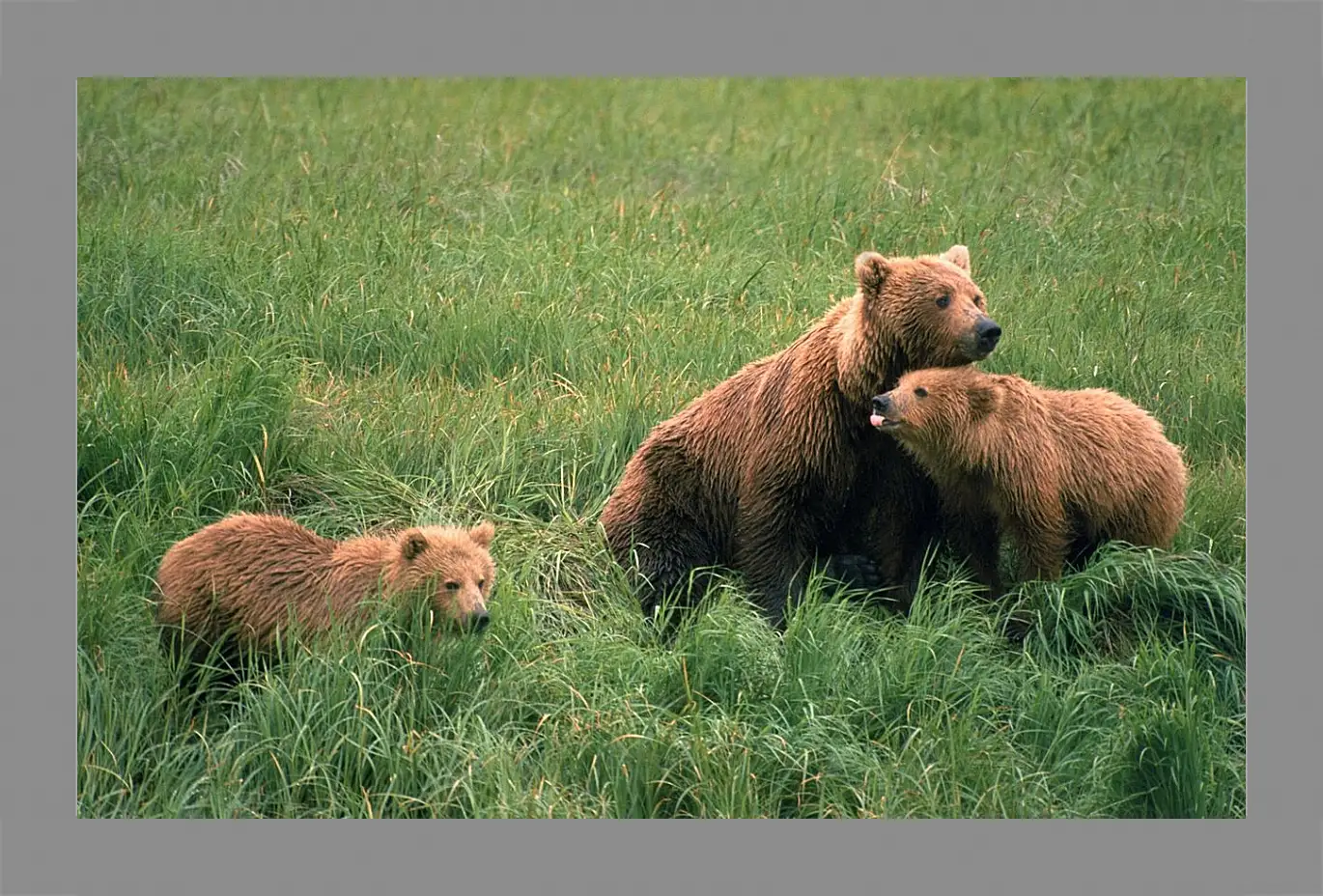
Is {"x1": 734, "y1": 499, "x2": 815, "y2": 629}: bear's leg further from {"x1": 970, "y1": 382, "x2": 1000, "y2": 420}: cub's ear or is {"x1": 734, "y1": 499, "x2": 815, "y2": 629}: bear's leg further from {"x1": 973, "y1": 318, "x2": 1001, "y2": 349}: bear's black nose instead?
{"x1": 973, "y1": 318, "x2": 1001, "y2": 349}: bear's black nose

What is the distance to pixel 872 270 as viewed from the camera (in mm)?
6195

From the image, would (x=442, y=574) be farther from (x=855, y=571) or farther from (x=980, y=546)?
(x=980, y=546)

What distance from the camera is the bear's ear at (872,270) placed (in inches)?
243

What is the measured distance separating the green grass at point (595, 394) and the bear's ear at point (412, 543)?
284 mm

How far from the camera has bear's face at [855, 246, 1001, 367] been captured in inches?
241

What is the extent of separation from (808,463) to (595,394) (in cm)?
106

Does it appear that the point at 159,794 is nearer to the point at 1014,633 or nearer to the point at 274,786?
the point at 274,786

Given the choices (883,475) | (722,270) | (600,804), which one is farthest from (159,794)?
(722,270)

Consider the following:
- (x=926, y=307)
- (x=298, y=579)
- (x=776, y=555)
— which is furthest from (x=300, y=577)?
(x=926, y=307)

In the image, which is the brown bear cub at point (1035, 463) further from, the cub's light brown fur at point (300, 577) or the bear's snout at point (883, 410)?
the cub's light brown fur at point (300, 577)

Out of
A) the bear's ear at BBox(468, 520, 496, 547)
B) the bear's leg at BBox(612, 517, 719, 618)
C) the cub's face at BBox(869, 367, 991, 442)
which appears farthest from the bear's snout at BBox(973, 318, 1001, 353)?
the bear's ear at BBox(468, 520, 496, 547)

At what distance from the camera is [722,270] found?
7.60 meters

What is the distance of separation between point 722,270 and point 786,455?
4.52ft

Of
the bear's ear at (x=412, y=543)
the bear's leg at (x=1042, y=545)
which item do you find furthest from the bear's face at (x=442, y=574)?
the bear's leg at (x=1042, y=545)
